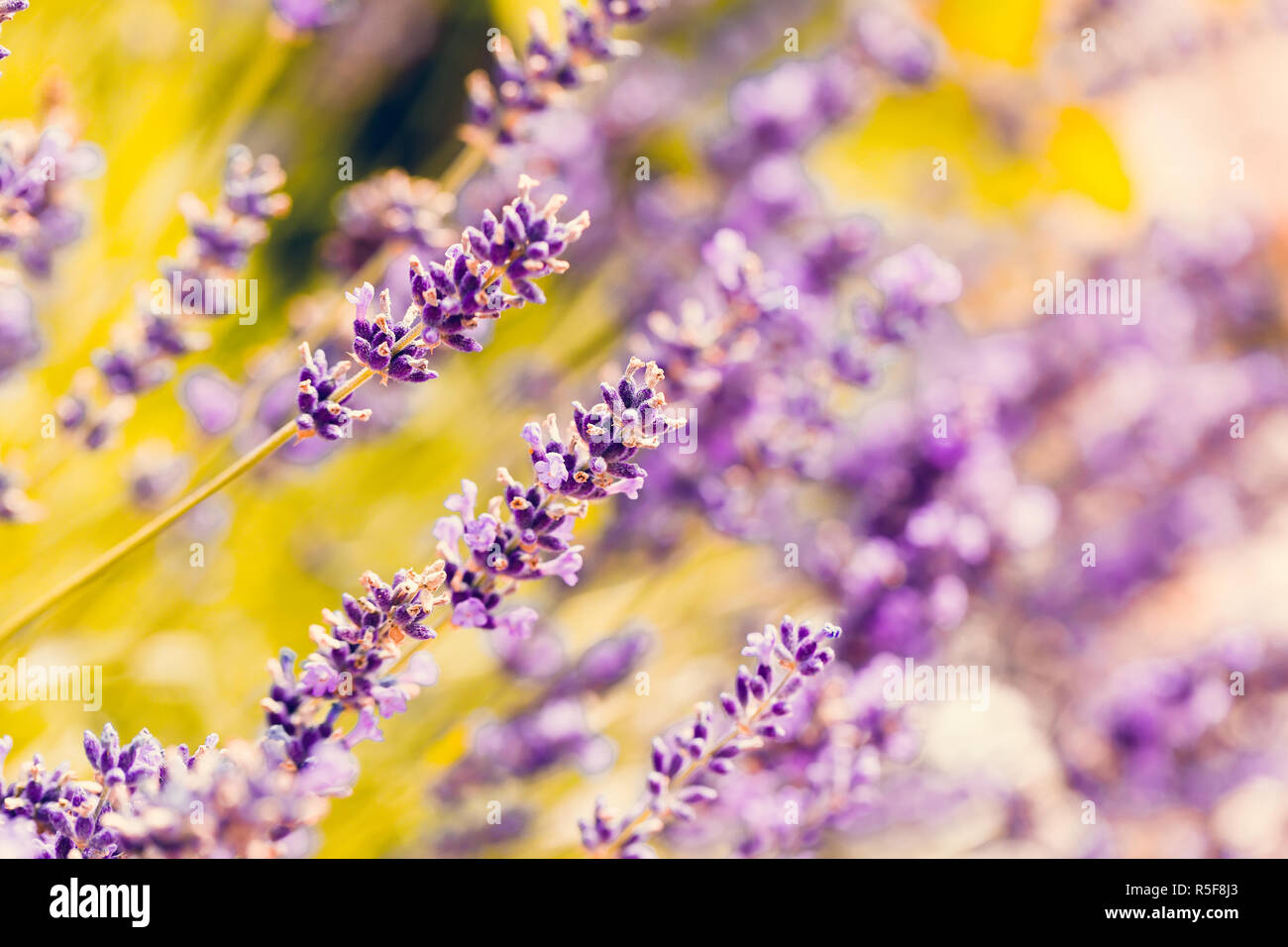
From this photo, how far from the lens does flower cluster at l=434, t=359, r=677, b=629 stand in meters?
0.69

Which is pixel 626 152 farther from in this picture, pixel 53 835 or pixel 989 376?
pixel 53 835

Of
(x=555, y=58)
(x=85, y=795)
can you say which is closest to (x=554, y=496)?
(x=85, y=795)

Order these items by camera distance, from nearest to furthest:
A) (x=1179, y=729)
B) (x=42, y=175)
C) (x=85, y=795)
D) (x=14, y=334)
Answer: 1. (x=85, y=795)
2. (x=42, y=175)
3. (x=14, y=334)
4. (x=1179, y=729)

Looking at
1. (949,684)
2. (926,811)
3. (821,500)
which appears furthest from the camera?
(821,500)

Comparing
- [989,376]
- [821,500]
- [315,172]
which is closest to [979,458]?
[989,376]

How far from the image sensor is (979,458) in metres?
1.31

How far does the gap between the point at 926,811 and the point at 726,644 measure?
457mm

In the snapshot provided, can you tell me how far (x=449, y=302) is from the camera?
686mm

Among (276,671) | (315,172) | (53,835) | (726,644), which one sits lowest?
(53,835)

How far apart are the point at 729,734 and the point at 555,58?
0.71 m

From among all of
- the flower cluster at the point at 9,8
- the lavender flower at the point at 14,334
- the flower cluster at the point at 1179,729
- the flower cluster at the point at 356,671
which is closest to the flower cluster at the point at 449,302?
the flower cluster at the point at 356,671

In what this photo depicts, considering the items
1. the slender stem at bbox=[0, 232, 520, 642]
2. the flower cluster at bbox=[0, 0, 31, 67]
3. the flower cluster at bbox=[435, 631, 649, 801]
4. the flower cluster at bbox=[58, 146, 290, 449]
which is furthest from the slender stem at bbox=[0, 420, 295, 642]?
the flower cluster at bbox=[435, 631, 649, 801]

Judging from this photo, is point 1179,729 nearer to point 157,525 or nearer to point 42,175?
point 157,525
